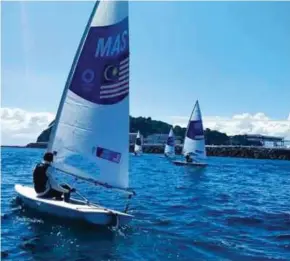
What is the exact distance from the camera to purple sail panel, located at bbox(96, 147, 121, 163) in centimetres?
1488

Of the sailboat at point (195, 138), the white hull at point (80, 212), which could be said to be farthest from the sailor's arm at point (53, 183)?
the sailboat at point (195, 138)

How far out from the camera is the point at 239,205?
72.3 feet

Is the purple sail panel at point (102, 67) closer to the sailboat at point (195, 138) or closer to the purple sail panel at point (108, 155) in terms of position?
the purple sail panel at point (108, 155)

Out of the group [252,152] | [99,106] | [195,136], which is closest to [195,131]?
[195,136]

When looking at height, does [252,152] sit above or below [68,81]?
below

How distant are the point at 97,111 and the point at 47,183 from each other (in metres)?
3.11

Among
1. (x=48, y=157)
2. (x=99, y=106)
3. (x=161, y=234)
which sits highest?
(x=99, y=106)

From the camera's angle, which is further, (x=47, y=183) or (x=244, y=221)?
(x=244, y=221)

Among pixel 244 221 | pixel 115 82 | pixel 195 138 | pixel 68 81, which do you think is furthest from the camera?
pixel 195 138

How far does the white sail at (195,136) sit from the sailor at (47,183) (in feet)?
125

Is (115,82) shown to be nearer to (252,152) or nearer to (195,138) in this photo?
(195,138)

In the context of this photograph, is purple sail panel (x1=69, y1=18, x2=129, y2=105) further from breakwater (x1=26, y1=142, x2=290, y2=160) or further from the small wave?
breakwater (x1=26, y1=142, x2=290, y2=160)

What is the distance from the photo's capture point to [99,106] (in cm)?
1508

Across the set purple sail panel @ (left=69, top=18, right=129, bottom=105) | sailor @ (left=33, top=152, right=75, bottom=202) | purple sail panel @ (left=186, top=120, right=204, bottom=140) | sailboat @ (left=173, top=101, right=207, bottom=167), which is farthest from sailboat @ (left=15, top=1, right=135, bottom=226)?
purple sail panel @ (left=186, top=120, right=204, bottom=140)
